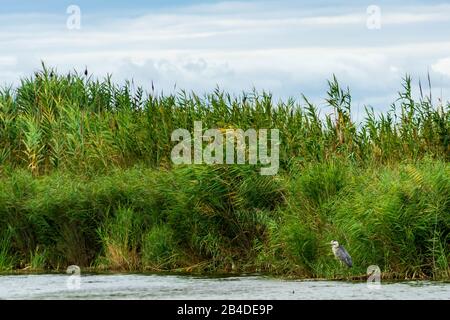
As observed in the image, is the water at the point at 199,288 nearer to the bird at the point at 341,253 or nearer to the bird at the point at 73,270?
the bird at the point at 341,253

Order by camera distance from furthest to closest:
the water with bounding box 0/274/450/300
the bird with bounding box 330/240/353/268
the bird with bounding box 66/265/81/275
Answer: the bird with bounding box 66/265/81/275
the bird with bounding box 330/240/353/268
the water with bounding box 0/274/450/300

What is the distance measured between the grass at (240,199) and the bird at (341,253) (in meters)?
0.35

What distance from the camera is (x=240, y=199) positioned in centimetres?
1827

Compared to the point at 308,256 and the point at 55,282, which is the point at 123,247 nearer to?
the point at 55,282

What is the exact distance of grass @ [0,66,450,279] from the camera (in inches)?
626

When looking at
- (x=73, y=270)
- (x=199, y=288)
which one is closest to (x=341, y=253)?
(x=199, y=288)

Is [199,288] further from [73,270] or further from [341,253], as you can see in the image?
[73,270]

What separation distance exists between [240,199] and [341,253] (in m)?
3.07

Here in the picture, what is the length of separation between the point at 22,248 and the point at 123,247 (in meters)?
2.51

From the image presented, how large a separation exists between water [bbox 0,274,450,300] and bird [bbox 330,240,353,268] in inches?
12.1

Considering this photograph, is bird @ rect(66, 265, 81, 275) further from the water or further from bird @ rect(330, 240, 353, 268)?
bird @ rect(330, 240, 353, 268)

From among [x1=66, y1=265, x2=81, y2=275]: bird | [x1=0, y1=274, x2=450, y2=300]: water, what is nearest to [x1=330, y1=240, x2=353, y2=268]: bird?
[x1=0, y1=274, x2=450, y2=300]: water

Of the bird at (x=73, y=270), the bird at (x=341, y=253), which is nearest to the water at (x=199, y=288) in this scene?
the bird at (x=341, y=253)

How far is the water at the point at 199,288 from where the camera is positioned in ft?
47.9
